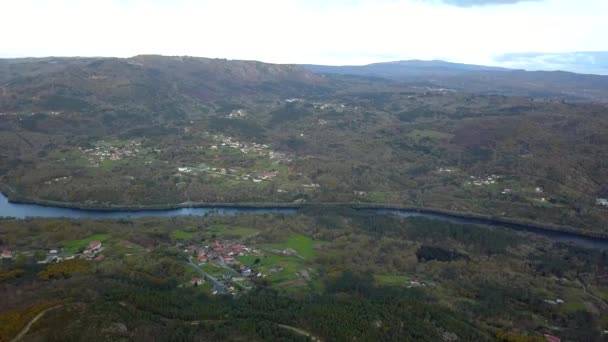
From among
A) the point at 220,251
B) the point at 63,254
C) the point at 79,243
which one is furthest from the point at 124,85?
the point at 220,251

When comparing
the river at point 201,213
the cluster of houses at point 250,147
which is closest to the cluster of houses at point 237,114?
the cluster of houses at point 250,147

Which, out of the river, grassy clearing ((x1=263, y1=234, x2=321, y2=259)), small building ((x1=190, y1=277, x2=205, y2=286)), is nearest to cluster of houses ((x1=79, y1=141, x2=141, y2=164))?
the river

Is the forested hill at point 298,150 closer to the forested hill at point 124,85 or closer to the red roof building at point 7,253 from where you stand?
the forested hill at point 124,85

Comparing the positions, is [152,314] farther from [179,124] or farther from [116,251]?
[179,124]

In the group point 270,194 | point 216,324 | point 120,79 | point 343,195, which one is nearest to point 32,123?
point 120,79

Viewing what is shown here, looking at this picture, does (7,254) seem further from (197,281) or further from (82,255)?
(197,281)

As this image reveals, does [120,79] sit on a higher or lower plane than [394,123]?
higher
